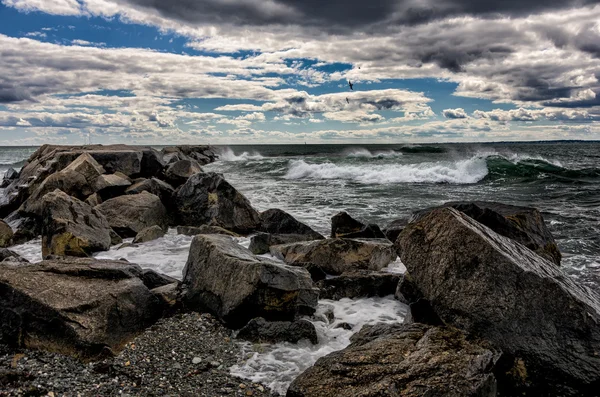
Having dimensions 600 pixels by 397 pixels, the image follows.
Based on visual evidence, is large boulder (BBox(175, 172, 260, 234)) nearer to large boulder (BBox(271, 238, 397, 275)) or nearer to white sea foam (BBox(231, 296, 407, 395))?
large boulder (BBox(271, 238, 397, 275))

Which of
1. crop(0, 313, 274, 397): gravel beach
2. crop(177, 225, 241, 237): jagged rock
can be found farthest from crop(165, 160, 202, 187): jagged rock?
crop(0, 313, 274, 397): gravel beach

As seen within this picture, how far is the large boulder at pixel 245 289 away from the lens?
19.2 ft

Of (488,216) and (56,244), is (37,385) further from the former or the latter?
(488,216)

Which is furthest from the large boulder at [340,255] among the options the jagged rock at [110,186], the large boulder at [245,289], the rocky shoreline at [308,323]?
the jagged rock at [110,186]

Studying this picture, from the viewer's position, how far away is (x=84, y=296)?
5566mm

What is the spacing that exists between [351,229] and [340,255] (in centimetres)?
235

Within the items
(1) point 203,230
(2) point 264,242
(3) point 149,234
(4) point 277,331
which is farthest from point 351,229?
(4) point 277,331

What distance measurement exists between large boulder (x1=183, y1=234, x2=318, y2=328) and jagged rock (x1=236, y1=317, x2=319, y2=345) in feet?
0.69

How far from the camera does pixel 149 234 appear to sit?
11172mm

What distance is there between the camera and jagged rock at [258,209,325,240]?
461 inches

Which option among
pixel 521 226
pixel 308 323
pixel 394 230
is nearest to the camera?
pixel 308 323

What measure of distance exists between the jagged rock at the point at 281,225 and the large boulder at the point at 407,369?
6.80 meters

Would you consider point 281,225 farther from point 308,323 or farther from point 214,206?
point 308,323

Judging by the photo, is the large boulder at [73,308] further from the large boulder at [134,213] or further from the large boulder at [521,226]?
the large boulder at [134,213]
